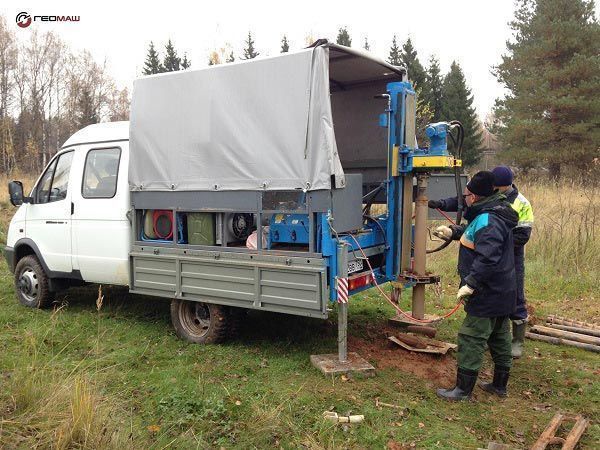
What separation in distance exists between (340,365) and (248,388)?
888 mm

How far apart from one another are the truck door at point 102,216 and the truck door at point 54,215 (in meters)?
0.18

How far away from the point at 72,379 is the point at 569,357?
15.9ft

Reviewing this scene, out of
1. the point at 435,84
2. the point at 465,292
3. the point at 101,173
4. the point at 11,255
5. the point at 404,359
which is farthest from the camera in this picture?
the point at 435,84

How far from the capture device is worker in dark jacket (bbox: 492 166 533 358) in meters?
4.92

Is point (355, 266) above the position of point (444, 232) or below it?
below

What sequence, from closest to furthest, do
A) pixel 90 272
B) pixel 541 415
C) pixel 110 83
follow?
pixel 541 415 → pixel 90 272 → pixel 110 83

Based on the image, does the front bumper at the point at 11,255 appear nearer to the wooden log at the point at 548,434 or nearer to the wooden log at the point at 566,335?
the wooden log at the point at 548,434

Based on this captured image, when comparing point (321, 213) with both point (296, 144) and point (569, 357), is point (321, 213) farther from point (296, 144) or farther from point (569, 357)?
point (569, 357)

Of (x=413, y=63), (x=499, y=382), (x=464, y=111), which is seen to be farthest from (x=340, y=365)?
(x=413, y=63)

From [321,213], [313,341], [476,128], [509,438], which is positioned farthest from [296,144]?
[476,128]

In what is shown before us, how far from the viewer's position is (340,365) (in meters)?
4.59

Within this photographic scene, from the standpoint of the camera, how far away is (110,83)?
135ft

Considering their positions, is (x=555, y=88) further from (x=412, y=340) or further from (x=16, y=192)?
(x=16, y=192)

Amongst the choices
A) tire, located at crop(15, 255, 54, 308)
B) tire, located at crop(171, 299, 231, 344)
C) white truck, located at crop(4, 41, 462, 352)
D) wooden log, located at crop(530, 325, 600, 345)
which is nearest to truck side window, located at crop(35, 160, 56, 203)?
white truck, located at crop(4, 41, 462, 352)
